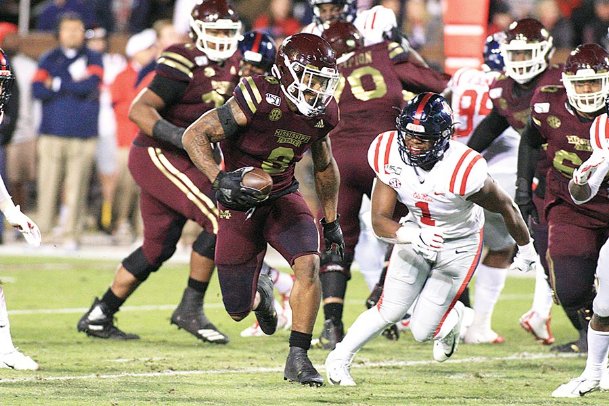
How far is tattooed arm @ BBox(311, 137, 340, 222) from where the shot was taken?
6203mm

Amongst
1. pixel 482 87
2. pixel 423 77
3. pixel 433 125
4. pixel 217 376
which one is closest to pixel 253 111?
pixel 433 125

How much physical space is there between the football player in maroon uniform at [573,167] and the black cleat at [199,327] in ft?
6.51

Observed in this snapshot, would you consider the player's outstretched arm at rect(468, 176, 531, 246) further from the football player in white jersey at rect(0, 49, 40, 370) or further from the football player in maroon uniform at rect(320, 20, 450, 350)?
the football player in white jersey at rect(0, 49, 40, 370)

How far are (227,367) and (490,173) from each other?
7.85ft

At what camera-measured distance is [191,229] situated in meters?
12.4

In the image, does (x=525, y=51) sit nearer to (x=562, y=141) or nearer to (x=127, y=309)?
(x=562, y=141)

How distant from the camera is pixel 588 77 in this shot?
6.20 m

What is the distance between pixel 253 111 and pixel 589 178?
1.58m

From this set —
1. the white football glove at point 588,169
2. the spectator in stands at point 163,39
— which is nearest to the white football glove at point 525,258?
the white football glove at point 588,169

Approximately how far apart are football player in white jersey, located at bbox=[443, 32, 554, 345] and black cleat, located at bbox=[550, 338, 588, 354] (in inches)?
9.3

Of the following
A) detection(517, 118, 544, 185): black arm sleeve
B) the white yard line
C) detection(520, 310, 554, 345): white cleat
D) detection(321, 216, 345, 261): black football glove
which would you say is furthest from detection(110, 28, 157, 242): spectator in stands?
detection(321, 216, 345, 261): black football glove

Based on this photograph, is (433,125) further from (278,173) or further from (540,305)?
(540,305)

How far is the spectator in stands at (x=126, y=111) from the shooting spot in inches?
495

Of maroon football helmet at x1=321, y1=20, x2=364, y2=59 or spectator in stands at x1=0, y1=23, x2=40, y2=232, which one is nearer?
maroon football helmet at x1=321, y1=20, x2=364, y2=59
